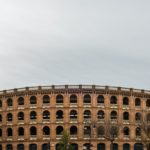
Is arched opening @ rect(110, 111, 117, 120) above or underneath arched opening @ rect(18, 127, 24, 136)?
above

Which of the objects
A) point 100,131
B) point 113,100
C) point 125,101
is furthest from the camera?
point 125,101

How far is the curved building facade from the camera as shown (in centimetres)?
10031

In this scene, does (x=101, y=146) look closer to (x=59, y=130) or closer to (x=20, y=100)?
(x=59, y=130)

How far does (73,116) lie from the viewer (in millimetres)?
100688

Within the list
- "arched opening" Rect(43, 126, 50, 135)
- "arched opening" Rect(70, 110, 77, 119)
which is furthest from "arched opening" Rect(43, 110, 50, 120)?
"arched opening" Rect(70, 110, 77, 119)

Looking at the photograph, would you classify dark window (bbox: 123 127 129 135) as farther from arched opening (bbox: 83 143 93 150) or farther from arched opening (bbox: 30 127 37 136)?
arched opening (bbox: 30 127 37 136)

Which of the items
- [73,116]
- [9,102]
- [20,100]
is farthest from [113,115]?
[9,102]

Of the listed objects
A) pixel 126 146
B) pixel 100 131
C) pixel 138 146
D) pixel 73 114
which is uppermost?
pixel 73 114

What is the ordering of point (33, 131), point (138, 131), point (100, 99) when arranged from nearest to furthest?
1. point (100, 99)
2. point (33, 131)
3. point (138, 131)

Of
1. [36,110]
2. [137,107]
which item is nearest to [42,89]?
[36,110]

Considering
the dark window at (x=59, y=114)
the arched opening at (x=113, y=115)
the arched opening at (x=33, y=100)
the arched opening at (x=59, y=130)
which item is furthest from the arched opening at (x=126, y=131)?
the arched opening at (x=33, y=100)

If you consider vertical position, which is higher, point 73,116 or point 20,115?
point 20,115

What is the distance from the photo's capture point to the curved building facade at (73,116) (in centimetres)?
10031

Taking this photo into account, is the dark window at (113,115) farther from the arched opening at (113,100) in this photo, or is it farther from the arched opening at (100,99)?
the arched opening at (100,99)
